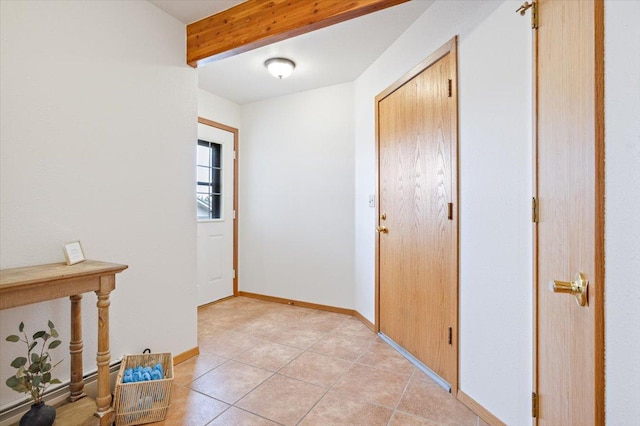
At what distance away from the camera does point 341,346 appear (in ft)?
8.46

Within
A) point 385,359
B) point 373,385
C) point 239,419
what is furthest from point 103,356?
point 385,359

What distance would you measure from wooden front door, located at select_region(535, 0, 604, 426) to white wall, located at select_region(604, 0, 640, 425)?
2 centimetres

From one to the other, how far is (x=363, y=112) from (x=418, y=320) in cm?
200

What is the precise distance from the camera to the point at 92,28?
180cm

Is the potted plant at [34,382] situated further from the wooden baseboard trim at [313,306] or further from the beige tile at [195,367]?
the wooden baseboard trim at [313,306]

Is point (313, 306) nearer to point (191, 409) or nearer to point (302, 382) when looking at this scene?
point (302, 382)

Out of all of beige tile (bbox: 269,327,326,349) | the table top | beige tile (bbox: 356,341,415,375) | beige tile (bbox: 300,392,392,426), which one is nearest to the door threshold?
beige tile (bbox: 356,341,415,375)

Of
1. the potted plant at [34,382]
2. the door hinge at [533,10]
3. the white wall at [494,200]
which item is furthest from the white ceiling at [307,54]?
the potted plant at [34,382]

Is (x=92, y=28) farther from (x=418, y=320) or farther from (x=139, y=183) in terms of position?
(x=418, y=320)

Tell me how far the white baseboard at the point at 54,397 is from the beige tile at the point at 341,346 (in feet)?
4.62

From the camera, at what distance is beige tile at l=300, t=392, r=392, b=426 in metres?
1.64

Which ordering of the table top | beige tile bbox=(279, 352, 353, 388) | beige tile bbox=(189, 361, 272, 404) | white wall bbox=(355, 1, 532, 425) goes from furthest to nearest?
beige tile bbox=(279, 352, 353, 388), beige tile bbox=(189, 361, 272, 404), white wall bbox=(355, 1, 532, 425), the table top

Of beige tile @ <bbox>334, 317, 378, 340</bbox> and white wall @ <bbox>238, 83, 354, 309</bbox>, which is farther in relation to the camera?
white wall @ <bbox>238, 83, 354, 309</bbox>

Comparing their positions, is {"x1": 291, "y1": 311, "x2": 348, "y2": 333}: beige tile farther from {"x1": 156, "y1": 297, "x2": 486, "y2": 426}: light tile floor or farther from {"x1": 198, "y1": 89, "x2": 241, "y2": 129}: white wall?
{"x1": 198, "y1": 89, "x2": 241, "y2": 129}: white wall
